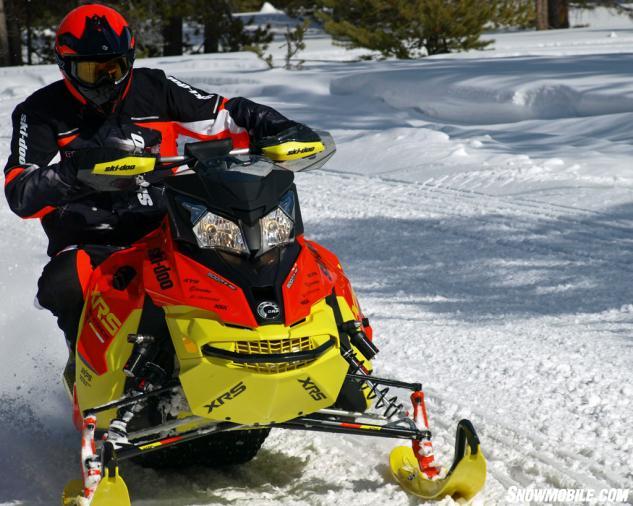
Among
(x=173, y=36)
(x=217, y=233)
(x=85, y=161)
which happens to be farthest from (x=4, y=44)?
(x=217, y=233)

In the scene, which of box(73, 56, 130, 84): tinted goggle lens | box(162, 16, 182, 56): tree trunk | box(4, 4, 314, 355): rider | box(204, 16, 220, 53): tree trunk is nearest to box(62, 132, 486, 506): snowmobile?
box(4, 4, 314, 355): rider

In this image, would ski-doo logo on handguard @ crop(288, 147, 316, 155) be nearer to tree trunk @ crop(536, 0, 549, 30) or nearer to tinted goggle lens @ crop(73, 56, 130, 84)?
tinted goggle lens @ crop(73, 56, 130, 84)

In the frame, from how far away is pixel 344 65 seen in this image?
16500mm

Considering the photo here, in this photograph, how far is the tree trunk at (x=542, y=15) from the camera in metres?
25.5

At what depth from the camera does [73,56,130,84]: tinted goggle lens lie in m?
3.47

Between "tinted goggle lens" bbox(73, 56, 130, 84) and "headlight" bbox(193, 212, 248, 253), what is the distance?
83 cm

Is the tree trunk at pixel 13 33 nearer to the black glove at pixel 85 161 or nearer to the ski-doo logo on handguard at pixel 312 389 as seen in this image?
the black glove at pixel 85 161

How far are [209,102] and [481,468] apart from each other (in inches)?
67.2

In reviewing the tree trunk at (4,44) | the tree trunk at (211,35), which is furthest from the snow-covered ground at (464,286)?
the tree trunk at (211,35)

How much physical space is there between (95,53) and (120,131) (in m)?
0.36

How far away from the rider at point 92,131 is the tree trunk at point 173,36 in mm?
20155

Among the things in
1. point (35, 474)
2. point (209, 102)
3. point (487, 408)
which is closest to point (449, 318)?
point (487, 408)

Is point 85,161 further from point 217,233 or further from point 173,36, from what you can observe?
point 173,36

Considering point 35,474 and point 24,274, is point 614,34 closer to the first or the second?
point 24,274
